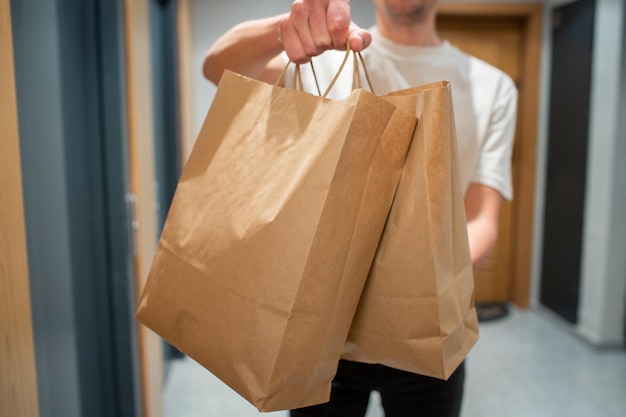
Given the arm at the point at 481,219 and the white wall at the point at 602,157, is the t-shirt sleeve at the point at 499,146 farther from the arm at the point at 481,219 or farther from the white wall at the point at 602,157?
the white wall at the point at 602,157

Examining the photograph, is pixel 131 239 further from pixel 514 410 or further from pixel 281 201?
pixel 514 410

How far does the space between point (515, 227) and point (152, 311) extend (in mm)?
3256

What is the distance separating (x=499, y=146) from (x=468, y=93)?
0.11 metres

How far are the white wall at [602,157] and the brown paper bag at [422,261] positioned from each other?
7.27ft

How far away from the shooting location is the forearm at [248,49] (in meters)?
0.72

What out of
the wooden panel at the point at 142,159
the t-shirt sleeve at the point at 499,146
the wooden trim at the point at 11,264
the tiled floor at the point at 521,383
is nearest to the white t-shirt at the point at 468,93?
the t-shirt sleeve at the point at 499,146

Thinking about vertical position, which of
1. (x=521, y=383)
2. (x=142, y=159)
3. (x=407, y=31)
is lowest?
(x=521, y=383)

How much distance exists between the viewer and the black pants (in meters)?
0.91

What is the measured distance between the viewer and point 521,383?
245cm

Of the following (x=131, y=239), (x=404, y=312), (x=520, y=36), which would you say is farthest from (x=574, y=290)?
(x=404, y=312)

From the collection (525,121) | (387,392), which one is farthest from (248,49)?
(525,121)

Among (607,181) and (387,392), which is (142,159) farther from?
(607,181)

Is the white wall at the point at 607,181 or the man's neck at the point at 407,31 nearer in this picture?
the man's neck at the point at 407,31

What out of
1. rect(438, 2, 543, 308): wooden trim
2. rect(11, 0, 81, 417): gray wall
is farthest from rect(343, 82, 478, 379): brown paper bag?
rect(438, 2, 543, 308): wooden trim
